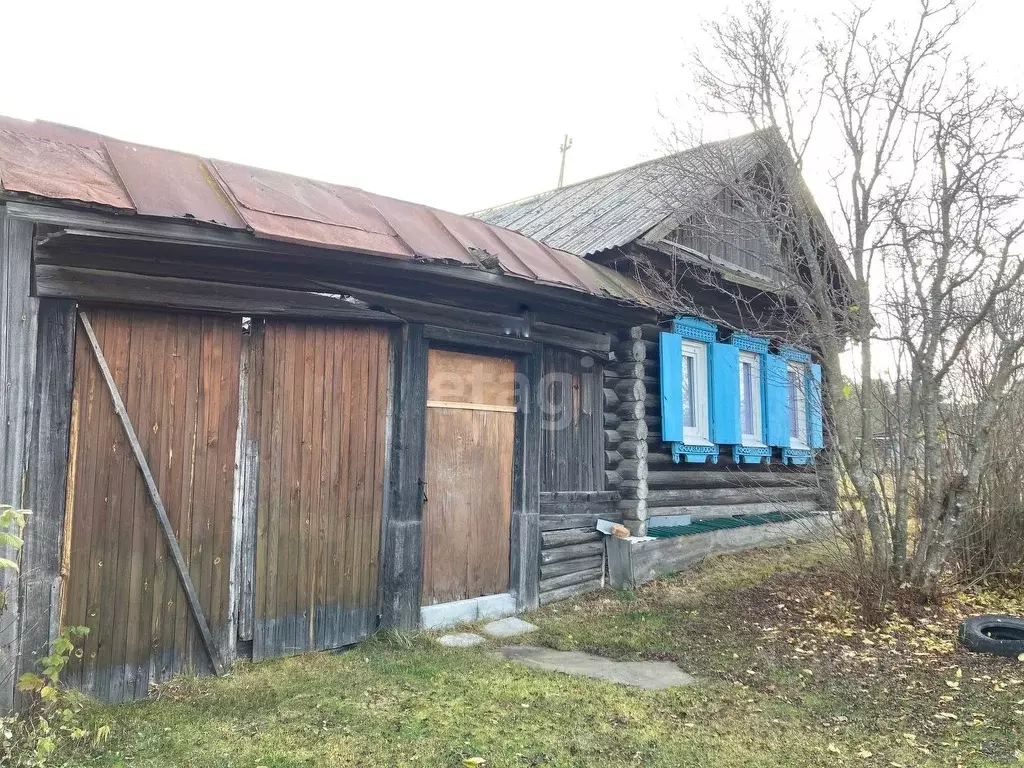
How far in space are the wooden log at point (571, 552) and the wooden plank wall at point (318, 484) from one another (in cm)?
201

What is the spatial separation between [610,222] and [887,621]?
527 cm

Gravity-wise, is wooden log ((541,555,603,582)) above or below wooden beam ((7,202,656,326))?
below

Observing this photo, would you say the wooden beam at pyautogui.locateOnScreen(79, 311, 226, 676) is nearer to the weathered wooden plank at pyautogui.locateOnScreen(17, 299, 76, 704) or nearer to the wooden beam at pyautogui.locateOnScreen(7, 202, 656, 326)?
the weathered wooden plank at pyautogui.locateOnScreen(17, 299, 76, 704)

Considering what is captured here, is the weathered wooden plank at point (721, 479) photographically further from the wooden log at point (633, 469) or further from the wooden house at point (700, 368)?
the wooden log at point (633, 469)

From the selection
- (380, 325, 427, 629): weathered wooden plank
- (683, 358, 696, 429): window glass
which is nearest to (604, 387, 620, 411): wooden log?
(683, 358, 696, 429): window glass

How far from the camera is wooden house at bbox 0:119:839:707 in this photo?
420 centimetres

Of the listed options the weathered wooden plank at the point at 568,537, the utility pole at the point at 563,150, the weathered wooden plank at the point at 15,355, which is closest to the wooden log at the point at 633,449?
the weathered wooden plank at the point at 568,537

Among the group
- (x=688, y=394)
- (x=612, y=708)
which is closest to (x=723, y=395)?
(x=688, y=394)

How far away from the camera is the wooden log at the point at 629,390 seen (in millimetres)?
8203

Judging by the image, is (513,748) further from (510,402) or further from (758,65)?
(758,65)

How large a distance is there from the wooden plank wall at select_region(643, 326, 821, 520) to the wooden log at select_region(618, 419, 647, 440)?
0.31m

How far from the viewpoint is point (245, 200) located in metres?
4.89

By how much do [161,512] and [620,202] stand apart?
7.27 metres

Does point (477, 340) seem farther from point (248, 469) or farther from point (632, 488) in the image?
point (632, 488)
